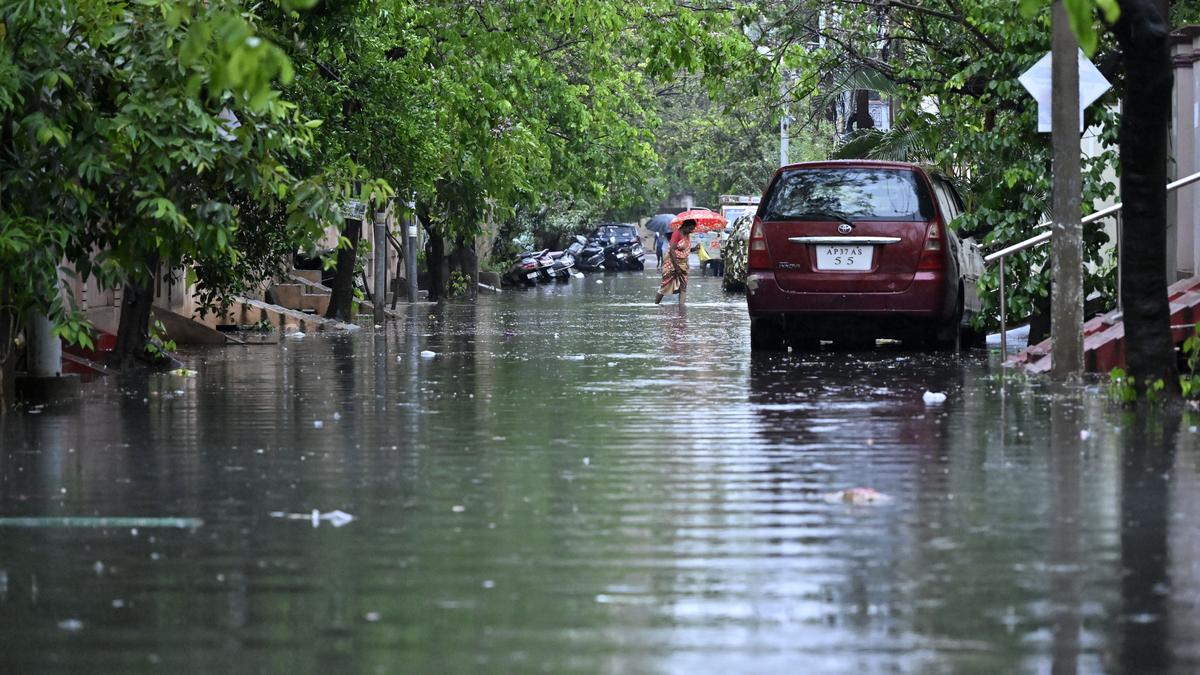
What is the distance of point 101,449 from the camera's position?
1068cm

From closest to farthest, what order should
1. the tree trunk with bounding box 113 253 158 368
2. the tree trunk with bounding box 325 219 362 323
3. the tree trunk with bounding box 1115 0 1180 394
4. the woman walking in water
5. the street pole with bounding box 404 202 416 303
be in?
the tree trunk with bounding box 1115 0 1180 394 → the tree trunk with bounding box 113 253 158 368 → the tree trunk with bounding box 325 219 362 323 → the woman walking in water → the street pole with bounding box 404 202 416 303

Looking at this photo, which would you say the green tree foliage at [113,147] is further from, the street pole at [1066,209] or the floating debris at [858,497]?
the street pole at [1066,209]

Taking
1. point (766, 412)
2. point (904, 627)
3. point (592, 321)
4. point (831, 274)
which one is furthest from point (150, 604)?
point (592, 321)

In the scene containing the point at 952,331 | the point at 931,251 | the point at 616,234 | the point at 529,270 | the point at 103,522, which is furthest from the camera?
the point at 616,234

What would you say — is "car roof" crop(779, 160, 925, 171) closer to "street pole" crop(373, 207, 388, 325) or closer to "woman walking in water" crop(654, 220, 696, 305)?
"street pole" crop(373, 207, 388, 325)

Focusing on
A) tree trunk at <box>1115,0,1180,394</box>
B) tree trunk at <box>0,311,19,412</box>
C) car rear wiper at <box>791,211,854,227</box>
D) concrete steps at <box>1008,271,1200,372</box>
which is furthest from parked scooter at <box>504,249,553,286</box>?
tree trunk at <box>1115,0,1180,394</box>

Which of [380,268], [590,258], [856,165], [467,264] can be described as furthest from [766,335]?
[590,258]

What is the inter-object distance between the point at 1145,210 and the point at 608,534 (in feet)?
20.8

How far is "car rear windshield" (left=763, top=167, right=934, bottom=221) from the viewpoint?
18.2 m

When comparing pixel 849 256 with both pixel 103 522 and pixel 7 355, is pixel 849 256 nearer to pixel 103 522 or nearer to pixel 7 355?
pixel 7 355

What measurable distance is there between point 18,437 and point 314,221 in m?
2.93

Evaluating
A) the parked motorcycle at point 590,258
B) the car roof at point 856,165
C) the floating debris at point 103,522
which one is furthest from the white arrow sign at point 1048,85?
the parked motorcycle at point 590,258

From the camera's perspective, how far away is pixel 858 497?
845 centimetres

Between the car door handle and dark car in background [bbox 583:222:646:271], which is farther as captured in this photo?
dark car in background [bbox 583:222:646:271]
